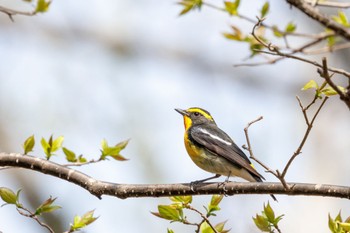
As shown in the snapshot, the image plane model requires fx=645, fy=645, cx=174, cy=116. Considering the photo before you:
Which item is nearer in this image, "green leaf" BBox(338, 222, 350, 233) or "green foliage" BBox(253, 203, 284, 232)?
"green leaf" BBox(338, 222, 350, 233)

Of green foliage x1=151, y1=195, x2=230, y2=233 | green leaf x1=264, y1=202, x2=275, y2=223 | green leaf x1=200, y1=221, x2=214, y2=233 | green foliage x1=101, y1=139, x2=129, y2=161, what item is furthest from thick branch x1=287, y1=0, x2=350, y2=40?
green foliage x1=101, y1=139, x2=129, y2=161

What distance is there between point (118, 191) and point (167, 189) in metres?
0.34

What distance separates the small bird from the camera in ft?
20.6

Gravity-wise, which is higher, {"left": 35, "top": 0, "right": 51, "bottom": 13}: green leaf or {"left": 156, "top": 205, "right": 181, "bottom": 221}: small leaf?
{"left": 35, "top": 0, "right": 51, "bottom": 13}: green leaf

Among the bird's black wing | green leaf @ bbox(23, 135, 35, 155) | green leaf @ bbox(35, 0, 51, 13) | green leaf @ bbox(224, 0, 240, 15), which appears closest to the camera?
green leaf @ bbox(23, 135, 35, 155)

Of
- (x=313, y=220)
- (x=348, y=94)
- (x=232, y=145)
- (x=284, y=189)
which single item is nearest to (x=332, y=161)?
(x=313, y=220)

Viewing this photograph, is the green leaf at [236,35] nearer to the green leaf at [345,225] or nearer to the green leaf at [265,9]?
the green leaf at [265,9]

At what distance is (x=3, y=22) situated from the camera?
1423 cm

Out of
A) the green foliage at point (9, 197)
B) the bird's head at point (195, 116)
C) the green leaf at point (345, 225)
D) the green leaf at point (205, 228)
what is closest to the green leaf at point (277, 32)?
the green leaf at point (205, 228)

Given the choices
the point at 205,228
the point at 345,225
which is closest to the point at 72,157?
the point at 205,228

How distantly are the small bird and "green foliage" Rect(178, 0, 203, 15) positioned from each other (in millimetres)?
1669

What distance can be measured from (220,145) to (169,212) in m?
2.54

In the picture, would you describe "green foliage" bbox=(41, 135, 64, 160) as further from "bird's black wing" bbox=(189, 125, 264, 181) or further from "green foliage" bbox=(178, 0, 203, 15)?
"bird's black wing" bbox=(189, 125, 264, 181)

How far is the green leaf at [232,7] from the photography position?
525cm
